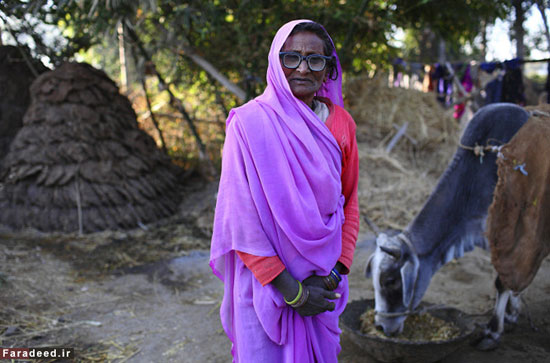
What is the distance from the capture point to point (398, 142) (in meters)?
8.18

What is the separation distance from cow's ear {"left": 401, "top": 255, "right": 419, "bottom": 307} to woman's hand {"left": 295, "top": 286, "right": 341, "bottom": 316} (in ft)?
4.28

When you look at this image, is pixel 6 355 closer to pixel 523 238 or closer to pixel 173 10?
pixel 523 238

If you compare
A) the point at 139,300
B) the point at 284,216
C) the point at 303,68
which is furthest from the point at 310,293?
the point at 139,300

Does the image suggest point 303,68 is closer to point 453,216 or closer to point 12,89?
point 453,216

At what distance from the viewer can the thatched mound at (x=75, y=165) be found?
5.67 meters

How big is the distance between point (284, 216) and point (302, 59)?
0.61m

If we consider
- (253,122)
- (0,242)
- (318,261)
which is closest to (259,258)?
(318,261)

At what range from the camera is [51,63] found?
649 centimetres

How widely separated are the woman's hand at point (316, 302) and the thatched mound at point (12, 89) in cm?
662

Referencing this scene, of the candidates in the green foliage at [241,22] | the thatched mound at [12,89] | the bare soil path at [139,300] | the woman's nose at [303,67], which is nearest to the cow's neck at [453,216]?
the bare soil path at [139,300]

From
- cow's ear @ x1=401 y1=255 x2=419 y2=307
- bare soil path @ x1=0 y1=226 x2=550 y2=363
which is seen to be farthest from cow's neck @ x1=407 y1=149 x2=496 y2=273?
bare soil path @ x1=0 y1=226 x2=550 y2=363

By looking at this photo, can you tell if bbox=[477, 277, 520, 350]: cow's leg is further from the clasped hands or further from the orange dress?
the clasped hands

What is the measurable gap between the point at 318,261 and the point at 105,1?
5132 millimetres

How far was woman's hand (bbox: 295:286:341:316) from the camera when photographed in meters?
1.47
